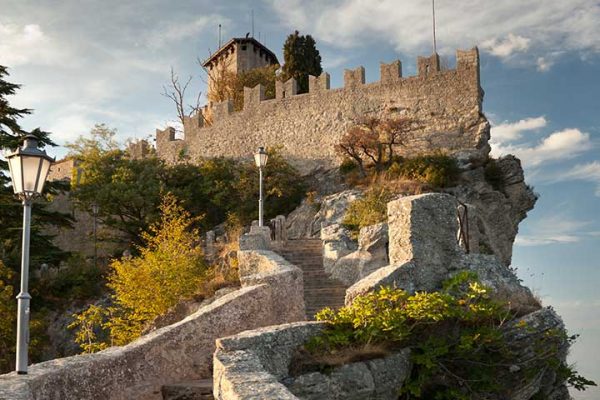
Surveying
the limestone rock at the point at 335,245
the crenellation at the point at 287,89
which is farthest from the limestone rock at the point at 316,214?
the crenellation at the point at 287,89

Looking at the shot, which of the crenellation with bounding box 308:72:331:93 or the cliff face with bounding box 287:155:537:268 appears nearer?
the cliff face with bounding box 287:155:537:268

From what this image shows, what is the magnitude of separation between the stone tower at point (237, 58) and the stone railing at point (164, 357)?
126 ft

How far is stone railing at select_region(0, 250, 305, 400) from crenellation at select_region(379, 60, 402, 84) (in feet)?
74.8

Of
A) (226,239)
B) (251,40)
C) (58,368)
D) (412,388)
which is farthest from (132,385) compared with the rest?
(251,40)

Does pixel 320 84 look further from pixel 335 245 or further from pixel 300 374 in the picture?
pixel 300 374

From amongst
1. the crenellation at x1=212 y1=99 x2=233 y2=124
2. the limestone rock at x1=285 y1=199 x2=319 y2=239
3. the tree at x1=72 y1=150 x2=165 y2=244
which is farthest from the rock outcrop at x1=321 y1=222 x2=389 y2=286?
the crenellation at x1=212 y1=99 x2=233 y2=124

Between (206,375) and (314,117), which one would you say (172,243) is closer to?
(206,375)

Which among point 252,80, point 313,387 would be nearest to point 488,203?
point 313,387

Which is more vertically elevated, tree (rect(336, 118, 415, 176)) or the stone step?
tree (rect(336, 118, 415, 176))

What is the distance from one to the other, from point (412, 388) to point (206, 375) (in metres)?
2.86

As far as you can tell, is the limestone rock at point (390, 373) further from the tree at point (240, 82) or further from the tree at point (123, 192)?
the tree at point (240, 82)

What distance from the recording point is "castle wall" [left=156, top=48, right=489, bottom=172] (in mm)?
28953

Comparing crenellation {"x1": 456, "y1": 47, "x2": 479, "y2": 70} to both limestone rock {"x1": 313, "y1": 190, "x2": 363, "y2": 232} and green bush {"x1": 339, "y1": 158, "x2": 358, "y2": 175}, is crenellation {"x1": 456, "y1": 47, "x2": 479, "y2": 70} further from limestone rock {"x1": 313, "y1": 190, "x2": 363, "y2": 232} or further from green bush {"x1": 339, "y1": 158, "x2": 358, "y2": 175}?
limestone rock {"x1": 313, "y1": 190, "x2": 363, "y2": 232}

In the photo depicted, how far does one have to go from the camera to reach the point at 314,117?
109 ft
